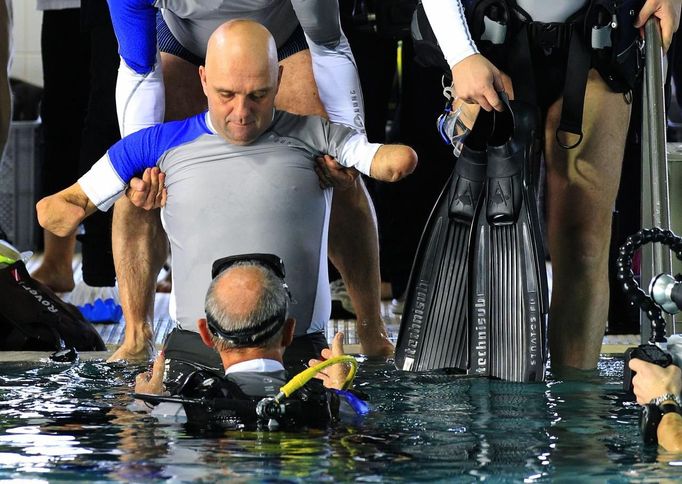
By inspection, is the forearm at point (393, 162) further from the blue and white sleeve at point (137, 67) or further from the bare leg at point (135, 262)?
the bare leg at point (135, 262)

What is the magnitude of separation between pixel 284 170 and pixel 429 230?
451mm

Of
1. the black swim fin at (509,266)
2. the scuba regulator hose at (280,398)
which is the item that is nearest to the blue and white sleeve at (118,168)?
the black swim fin at (509,266)

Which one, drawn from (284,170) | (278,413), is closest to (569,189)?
(284,170)

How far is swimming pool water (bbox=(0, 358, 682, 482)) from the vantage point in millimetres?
2682

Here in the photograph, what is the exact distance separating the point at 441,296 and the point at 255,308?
96 centimetres

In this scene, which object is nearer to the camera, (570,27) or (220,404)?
(220,404)

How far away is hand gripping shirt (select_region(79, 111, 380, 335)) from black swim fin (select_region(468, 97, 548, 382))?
35cm

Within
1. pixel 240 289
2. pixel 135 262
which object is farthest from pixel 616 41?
pixel 135 262

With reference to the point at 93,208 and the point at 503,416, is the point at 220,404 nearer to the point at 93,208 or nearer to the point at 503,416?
the point at 503,416

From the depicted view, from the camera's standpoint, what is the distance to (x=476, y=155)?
12.6ft

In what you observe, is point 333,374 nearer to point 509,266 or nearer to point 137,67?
point 509,266

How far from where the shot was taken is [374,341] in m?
4.29

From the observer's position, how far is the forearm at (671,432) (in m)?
2.80

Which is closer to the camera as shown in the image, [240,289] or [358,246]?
[240,289]
